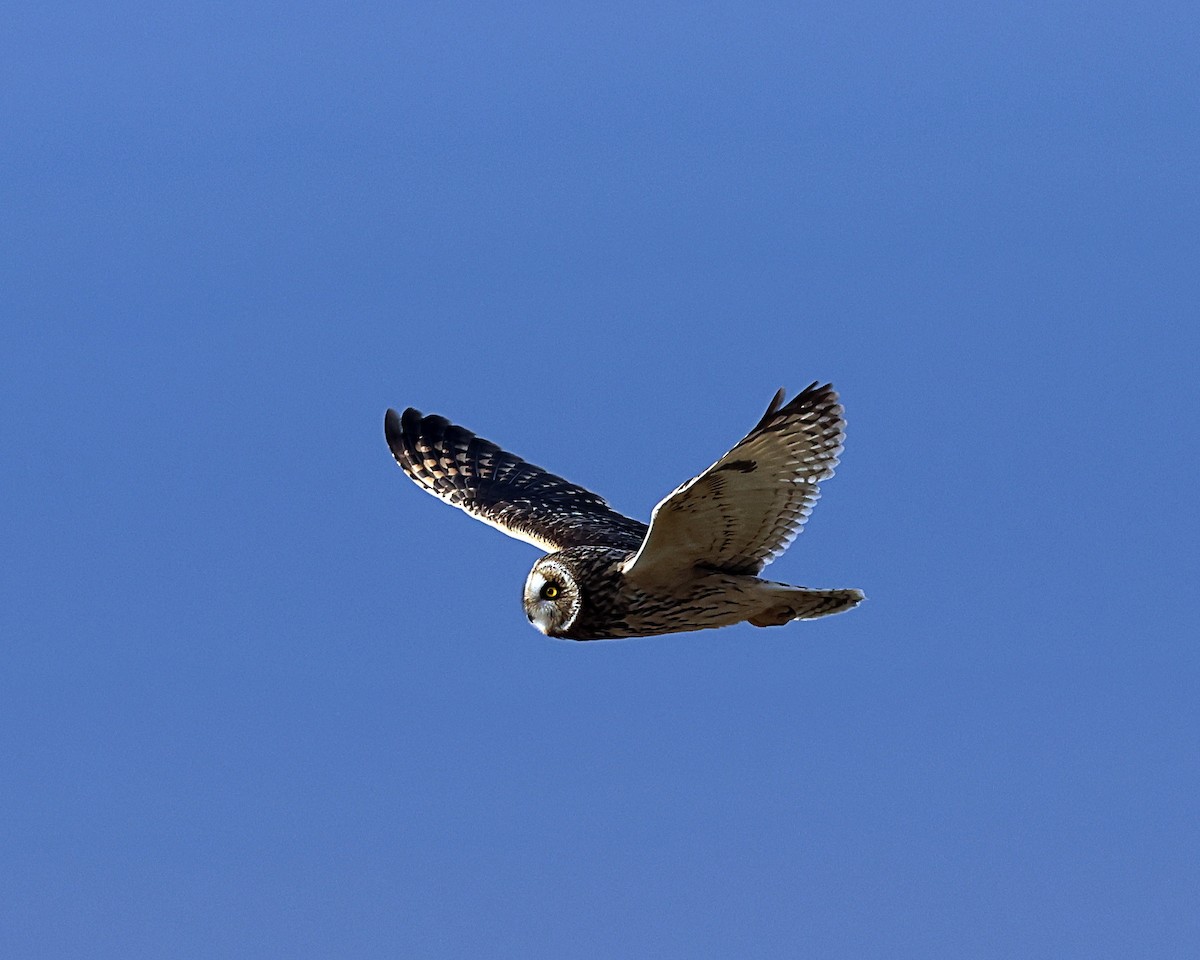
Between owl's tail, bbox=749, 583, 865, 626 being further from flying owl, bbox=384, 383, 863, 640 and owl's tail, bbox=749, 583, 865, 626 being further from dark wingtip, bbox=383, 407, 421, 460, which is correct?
dark wingtip, bbox=383, 407, 421, 460

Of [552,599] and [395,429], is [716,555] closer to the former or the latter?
[552,599]

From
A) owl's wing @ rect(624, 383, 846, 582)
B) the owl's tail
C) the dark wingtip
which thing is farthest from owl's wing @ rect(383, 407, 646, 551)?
owl's wing @ rect(624, 383, 846, 582)

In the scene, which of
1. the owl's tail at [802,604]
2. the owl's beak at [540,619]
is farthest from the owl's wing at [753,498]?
the owl's beak at [540,619]

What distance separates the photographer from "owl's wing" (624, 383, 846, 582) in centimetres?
918

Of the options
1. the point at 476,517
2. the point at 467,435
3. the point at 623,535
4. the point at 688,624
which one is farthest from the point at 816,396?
the point at 467,435

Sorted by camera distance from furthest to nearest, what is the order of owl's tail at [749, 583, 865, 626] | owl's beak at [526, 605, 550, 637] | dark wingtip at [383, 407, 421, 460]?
1. dark wingtip at [383, 407, 421, 460]
2. owl's tail at [749, 583, 865, 626]
3. owl's beak at [526, 605, 550, 637]

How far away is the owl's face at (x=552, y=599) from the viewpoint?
1004 centimetres

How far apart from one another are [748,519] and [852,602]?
131 cm

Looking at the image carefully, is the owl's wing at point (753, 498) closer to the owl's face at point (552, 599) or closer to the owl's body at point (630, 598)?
the owl's body at point (630, 598)

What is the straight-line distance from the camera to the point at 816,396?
9328mm

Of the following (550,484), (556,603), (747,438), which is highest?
(550,484)

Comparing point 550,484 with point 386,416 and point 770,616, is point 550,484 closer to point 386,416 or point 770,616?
point 386,416

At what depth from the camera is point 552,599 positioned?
10117 mm

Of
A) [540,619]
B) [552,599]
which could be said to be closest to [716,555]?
[552,599]
